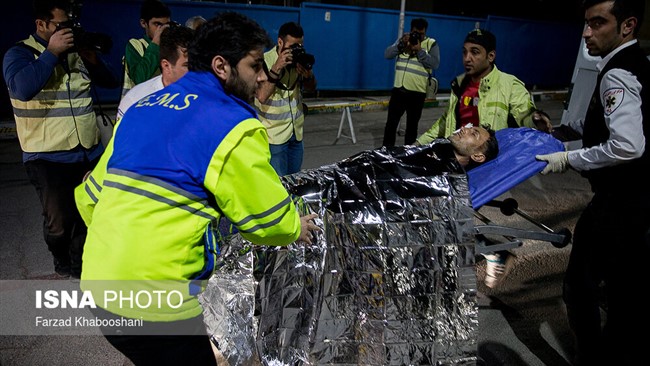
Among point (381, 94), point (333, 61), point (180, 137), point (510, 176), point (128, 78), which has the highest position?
point (180, 137)

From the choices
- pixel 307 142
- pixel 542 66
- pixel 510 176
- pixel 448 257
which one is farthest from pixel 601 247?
pixel 542 66

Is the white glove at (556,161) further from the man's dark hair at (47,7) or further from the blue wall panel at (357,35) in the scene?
the blue wall panel at (357,35)

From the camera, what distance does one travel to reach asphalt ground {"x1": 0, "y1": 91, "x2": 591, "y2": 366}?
2.62 meters

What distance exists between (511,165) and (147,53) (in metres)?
2.67

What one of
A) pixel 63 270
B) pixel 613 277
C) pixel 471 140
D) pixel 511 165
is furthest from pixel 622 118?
pixel 63 270

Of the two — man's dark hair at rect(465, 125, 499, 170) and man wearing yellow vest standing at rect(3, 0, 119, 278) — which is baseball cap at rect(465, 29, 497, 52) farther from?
man wearing yellow vest standing at rect(3, 0, 119, 278)

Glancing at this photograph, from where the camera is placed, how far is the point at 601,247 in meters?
2.29

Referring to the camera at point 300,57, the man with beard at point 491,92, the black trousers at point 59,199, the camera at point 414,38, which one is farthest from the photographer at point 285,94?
the camera at point 414,38

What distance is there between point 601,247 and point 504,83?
4.61 feet

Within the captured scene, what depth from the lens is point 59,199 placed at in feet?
9.71

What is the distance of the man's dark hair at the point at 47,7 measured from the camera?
2.73 metres

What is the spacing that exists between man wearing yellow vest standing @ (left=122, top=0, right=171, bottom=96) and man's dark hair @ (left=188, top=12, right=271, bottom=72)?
2.20 metres

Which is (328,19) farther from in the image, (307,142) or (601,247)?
(601,247)

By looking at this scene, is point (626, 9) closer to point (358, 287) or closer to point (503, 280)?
point (358, 287)
